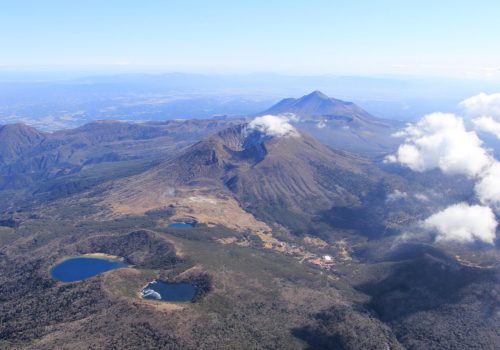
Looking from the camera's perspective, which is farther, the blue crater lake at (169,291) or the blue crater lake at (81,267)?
the blue crater lake at (81,267)

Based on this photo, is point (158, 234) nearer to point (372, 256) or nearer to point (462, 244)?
point (372, 256)

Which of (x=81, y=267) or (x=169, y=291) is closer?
(x=169, y=291)

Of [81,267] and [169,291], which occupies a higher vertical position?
[169,291]

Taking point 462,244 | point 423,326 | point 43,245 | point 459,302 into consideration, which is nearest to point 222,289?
point 423,326

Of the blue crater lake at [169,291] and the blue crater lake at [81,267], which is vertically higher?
the blue crater lake at [169,291]
